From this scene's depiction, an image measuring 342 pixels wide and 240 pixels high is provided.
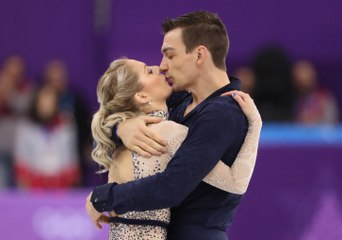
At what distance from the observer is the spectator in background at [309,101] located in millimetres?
8875

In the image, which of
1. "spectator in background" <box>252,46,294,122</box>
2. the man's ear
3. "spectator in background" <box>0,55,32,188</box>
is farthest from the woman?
"spectator in background" <box>0,55,32,188</box>

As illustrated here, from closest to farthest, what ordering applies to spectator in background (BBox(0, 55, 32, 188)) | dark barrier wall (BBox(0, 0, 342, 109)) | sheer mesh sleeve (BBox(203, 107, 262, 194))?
sheer mesh sleeve (BBox(203, 107, 262, 194))
spectator in background (BBox(0, 55, 32, 188))
dark barrier wall (BBox(0, 0, 342, 109))

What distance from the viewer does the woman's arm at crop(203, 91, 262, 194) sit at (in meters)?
3.91

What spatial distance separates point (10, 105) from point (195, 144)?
6.08 metres

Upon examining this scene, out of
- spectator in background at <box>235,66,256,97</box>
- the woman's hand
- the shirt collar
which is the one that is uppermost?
the shirt collar

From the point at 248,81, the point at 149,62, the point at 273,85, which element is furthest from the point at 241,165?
the point at 149,62

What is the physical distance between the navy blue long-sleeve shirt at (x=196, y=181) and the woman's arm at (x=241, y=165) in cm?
3

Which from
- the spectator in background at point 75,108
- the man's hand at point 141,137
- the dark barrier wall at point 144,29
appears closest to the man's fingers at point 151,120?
the man's hand at point 141,137

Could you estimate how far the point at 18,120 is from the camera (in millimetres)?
9391

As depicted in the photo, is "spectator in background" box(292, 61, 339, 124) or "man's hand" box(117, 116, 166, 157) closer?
"man's hand" box(117, 116, 166, 157)

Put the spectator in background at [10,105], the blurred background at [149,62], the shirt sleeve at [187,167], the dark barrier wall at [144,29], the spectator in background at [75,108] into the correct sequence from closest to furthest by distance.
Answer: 1. the shirt sleeve at [187,167]
2. the blurred background at [149,62]
3. the spectator in background at [10,105]
4. the spectator in background at [75,108]
5. the dark barrier wall at [144,29]

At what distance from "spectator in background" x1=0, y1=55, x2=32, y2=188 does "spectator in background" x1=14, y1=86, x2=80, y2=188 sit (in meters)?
0.17

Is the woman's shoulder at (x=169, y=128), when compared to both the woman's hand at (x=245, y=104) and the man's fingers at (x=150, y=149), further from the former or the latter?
the woman's hand at (x=245, y=104)

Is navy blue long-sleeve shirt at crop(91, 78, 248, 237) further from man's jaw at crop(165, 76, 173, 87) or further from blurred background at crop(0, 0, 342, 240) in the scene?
blurred background at crop(0, 0, 342, 240)
